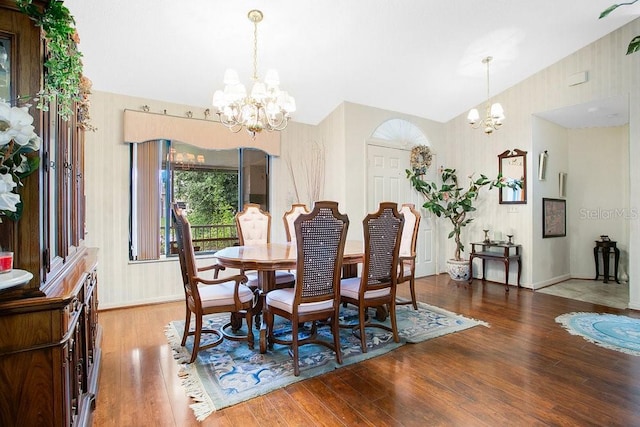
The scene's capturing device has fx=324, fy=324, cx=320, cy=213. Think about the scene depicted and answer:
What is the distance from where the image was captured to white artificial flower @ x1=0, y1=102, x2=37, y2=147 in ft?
3.28

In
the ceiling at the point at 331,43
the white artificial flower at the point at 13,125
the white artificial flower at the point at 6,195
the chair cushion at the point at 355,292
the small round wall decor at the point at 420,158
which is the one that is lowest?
the chair cushion at the point at 355,292

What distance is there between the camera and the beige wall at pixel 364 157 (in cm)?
395

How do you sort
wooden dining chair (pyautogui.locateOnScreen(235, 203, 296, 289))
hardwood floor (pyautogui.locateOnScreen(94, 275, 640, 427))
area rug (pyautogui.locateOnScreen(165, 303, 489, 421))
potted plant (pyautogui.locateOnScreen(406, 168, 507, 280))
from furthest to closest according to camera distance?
potted plant (pyautogui.locateOnScreen(406, 168, 507, 280)) → wooden dining chair (pyautogui.locateOnScreen(235, 203, 296, 289)) → area rug (pyautogui.locateOnScreen(165, 303, 489, 421)) → hardwood floor (pyautogui.locateOnScreen(94, 275, 640, 427))

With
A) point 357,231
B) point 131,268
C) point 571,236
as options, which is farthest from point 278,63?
point 571,236

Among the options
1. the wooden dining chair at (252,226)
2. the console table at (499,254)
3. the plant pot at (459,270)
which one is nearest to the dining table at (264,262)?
the wooden dining chair at (252,226)

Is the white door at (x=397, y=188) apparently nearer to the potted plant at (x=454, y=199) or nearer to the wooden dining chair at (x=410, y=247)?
the potted plant at (x=454, y=199)

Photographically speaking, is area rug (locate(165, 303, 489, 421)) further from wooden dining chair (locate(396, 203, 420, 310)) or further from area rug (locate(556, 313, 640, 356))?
area rug (locate(556, 313, 640, 356))

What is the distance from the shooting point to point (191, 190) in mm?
4812

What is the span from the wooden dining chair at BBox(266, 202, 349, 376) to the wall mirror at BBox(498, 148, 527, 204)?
12.6 feet

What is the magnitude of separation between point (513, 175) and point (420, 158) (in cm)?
145

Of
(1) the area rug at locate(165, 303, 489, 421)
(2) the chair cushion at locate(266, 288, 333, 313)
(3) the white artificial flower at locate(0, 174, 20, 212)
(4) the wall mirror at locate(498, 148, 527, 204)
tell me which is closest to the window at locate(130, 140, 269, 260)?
(1) the area rug at locate(165, 303, 489, 421)

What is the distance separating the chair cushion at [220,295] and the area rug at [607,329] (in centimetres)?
315

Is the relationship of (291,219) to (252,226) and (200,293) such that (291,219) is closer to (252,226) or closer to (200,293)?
(252,226)

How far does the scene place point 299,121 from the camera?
5246mm
